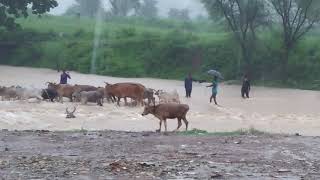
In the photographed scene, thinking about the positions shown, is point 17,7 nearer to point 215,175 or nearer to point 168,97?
point 168,97

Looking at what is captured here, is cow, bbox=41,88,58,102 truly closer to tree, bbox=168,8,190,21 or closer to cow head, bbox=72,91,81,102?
cow head, bbox=72,91,81,102

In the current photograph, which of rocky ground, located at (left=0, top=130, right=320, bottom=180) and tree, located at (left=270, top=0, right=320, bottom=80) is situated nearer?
rocky ground, located at (left=0, top=130, right=320, bottom=180)

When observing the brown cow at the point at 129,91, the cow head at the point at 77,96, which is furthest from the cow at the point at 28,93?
the brown cow at the point at 129,91

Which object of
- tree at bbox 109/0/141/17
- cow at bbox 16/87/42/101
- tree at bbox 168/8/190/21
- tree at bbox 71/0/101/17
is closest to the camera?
cow at bbox 16/87/42/101

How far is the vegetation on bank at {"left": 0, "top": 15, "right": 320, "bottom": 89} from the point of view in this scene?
49.6m

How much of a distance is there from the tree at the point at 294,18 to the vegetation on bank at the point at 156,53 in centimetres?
125

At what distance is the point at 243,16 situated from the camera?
4819 cm

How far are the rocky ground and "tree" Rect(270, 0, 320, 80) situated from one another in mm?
31705

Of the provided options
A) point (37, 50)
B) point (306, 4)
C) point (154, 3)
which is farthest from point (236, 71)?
point (154, 3)

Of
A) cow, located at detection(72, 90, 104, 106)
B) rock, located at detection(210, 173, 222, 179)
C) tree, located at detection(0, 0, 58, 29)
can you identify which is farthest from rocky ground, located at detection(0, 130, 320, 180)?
tree, located at detection(0, 0, 58, 29)

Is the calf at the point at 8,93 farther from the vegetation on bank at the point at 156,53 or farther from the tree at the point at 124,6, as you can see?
the tree at the point at 124,6

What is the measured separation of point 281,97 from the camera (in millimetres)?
38312

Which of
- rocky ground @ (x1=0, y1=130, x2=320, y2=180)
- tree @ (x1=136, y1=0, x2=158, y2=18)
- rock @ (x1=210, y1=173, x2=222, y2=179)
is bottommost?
rock @ (x1=210, y1=173, x2=222, y2=179)

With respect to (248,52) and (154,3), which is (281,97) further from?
(154,3)
